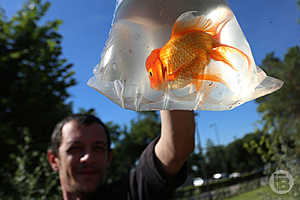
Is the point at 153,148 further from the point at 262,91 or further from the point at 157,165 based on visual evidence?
the point at 262,91

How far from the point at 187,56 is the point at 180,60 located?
16 mm


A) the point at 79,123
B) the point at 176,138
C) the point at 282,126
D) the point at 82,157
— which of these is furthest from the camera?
the point at 282,126

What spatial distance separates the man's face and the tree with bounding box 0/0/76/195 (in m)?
3.23

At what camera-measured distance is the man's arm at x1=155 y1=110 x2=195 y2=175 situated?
80cm

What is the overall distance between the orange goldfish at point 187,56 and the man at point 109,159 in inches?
14.3

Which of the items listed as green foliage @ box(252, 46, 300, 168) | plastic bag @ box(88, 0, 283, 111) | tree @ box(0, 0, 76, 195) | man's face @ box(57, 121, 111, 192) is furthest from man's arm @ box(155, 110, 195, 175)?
tree @ box(0, 0, 76, 195)

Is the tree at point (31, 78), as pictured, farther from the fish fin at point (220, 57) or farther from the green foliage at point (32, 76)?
the fish fin at point (220, 57)

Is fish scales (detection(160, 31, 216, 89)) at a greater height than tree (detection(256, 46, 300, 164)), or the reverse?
fish scales (detection(160, 31, 216, 89))

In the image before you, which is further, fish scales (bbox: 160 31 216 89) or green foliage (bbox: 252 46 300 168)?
green foliage (bbox: 252 46 300 168)

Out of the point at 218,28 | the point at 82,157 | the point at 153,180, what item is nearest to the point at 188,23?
the point at 218,28

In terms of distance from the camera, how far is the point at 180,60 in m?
0.43

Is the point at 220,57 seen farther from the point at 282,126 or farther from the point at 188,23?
the point at 282,126

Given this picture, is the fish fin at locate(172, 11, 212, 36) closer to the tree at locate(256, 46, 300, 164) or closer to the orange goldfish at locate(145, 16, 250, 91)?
the orange goldfish at locate(145, 16, 250, 91)

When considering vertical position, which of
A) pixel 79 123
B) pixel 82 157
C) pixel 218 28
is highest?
pixel 218 28
